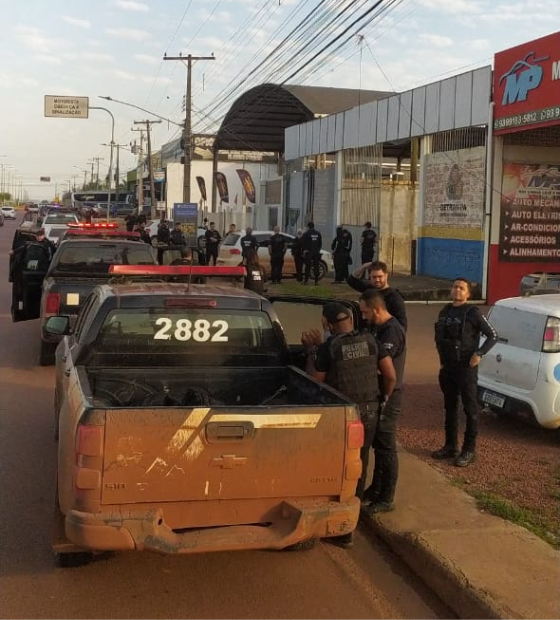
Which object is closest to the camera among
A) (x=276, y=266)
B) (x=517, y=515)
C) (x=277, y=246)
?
(x=517, y=515)

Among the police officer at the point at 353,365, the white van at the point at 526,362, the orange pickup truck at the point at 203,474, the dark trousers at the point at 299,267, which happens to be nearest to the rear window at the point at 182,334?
the orange pickup truck at the point at 203,474

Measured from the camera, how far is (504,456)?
696 centimetres

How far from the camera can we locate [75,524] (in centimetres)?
389

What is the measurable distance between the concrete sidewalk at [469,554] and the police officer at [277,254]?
1734 centimetres

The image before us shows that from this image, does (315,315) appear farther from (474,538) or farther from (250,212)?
(250,212)

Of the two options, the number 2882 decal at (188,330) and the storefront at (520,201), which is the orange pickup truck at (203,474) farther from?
the storefront at (520,201)

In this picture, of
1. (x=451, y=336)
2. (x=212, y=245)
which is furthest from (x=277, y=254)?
(x=451, y=336)

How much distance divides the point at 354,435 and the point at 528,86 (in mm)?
14676

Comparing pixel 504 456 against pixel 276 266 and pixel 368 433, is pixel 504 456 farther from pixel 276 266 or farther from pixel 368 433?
pixel 276 266

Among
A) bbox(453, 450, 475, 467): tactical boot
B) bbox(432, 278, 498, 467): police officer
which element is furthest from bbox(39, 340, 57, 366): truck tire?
bbox(453, 450, 475, 467): tactical boot

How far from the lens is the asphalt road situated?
13.5ft

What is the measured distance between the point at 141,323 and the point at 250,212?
4094 centimetres

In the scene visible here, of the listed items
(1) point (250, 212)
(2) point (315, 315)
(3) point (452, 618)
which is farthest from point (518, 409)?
(1) point (250, 212)

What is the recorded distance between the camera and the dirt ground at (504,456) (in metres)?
5.84
